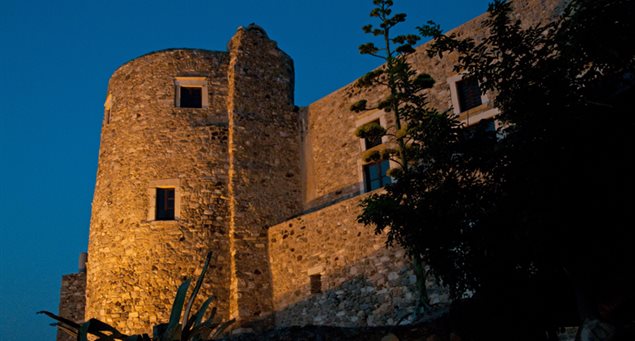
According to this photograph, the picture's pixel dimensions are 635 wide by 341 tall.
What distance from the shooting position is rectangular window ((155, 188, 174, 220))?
49.3 feet

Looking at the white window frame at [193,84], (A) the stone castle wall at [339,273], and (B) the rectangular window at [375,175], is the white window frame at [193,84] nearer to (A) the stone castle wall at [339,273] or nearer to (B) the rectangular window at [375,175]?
(A) the stone castle wall at [339,273]

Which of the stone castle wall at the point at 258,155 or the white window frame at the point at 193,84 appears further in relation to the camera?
the white window frame at the point at 193,84

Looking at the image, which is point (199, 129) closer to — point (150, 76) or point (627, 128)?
point (150, 76)

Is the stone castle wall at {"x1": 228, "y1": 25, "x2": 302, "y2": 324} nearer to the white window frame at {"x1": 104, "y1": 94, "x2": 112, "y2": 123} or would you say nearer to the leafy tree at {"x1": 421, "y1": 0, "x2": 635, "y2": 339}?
the white window frame at {"x1": 104, "y1": 94, "x2": 112, "y2": 123}

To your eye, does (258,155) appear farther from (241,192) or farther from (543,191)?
(543,191)

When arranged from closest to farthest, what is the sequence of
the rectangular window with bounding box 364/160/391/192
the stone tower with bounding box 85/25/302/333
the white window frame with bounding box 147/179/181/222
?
the stone tower with bounding box 85/25/302/333 → the white window frame with bounding box 147/179/181/222 → the rectangular window with bounding box 364/160/391/192

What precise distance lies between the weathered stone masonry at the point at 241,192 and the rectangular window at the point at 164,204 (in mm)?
160

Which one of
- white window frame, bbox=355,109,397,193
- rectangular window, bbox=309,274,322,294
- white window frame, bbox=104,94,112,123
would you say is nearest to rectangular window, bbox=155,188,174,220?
white window frame, bbox=104,94,112,123

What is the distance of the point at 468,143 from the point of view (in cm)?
733

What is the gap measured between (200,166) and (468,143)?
9431mm

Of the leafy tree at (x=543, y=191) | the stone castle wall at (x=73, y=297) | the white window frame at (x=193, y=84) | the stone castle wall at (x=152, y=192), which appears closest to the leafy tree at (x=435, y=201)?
the leafy tree at (x=543, y=191)

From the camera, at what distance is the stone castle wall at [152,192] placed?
14.3m

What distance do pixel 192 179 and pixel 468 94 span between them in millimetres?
7118

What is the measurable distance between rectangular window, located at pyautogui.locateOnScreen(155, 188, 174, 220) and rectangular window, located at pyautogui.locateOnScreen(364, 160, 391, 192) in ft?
16.2
